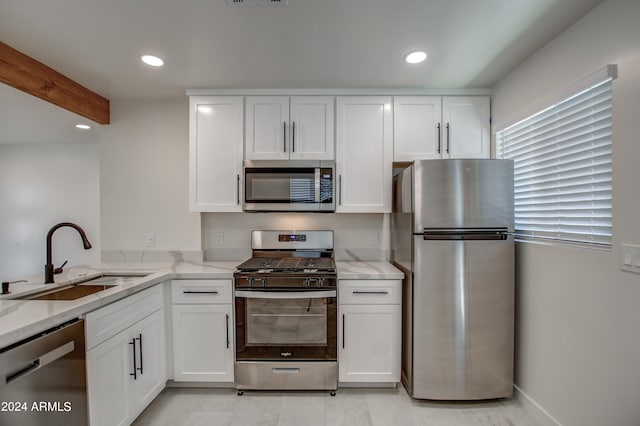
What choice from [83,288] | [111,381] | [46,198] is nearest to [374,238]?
[111,381]

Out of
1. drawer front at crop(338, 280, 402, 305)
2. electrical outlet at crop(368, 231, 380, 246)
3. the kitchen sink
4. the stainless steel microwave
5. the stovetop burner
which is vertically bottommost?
drawer front at crop(338, 280, 402, 305)

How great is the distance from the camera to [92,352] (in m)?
1.43

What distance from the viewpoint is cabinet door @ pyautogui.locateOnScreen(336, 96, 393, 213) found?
Answer: 2316 millimetres

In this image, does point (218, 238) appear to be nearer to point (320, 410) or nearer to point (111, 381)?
point (111, 381)

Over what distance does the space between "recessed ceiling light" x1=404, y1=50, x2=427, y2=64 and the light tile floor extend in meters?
2.35


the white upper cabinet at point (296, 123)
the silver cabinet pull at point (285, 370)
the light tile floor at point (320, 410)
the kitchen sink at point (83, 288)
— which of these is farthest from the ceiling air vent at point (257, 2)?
the light tile floor at point (320, 410)

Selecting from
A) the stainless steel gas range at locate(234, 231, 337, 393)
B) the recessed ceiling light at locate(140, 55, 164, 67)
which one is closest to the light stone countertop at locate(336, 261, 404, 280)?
the stainless steel gas range at locate(234, 231, 337, 393)

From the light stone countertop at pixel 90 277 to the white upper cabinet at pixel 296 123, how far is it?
0.98 m

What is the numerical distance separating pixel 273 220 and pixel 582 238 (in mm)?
2160

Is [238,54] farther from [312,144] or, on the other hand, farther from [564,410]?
[564,410]

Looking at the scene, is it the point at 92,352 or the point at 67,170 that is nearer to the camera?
the point at 92,352

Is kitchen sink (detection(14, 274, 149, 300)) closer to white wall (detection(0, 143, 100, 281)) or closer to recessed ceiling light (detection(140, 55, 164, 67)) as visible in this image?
recessed ceiling light (detection(140, 55, 164, 67))

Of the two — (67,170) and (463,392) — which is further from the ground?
(67,170)

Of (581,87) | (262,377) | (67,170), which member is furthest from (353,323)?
(67,170)
